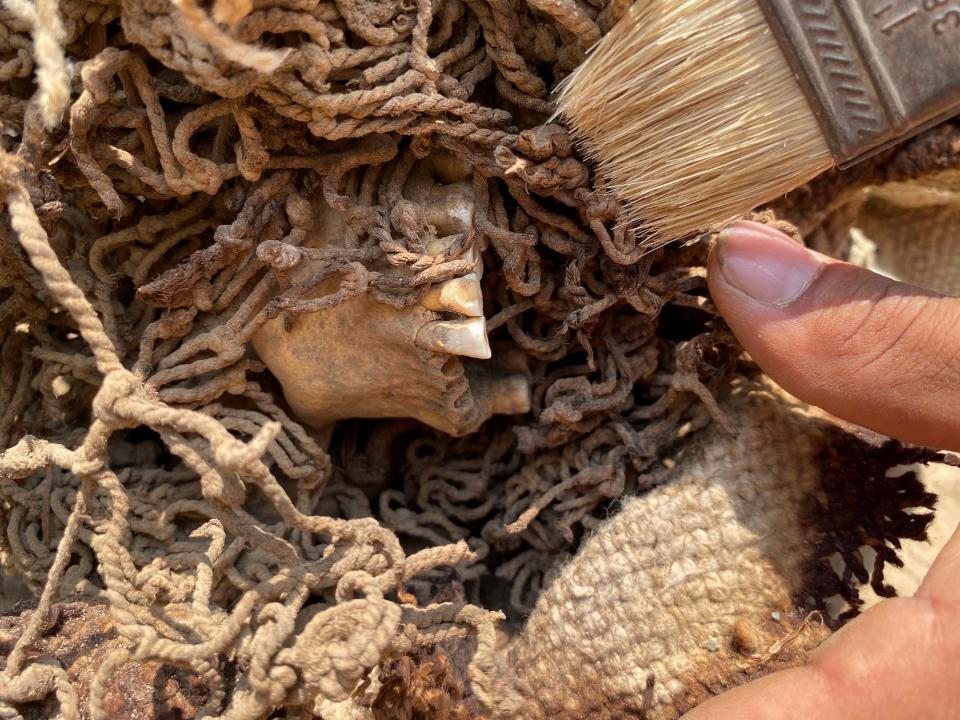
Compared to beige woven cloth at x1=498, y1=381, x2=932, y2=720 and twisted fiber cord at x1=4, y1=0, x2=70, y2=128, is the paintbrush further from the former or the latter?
twisted fiber cord at x1=4, y1=0, x2=70, y2=128

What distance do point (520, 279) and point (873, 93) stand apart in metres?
0.36

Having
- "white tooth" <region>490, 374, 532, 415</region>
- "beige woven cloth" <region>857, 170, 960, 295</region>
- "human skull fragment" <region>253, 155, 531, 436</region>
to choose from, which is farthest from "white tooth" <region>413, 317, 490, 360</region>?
"beige woven cloth" <region>857, 170, 960, 295</region>

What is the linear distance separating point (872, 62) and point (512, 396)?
0.49 metres

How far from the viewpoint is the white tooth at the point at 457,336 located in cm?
70

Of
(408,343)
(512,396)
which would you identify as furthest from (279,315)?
(512,396)

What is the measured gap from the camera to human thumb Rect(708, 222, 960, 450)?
0.68 metres

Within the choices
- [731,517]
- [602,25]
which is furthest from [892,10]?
[731,517]

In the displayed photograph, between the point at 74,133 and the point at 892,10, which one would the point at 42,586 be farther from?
the point at 892,10

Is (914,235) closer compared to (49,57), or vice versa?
(49,57)

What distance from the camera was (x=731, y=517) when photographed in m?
0.77

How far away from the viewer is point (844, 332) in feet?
2.33

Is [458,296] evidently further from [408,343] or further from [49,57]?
[49,57]

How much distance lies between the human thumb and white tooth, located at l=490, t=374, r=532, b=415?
246 mm

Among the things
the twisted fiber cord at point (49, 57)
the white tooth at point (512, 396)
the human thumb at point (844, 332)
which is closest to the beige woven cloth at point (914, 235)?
the human thumb at point (844, 332)
